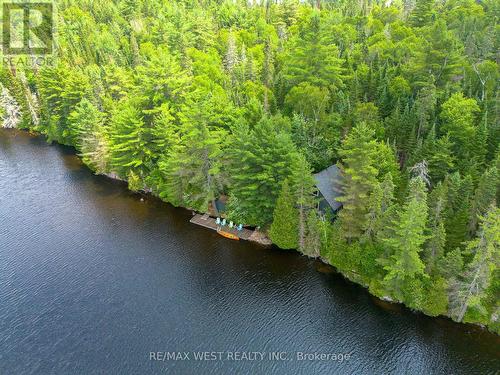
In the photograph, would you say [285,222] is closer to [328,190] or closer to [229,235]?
[328,190]

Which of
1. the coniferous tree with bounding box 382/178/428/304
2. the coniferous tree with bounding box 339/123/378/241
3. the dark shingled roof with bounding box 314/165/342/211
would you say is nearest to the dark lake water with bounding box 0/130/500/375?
the coniferous tree with bounding box 382/178/428/304

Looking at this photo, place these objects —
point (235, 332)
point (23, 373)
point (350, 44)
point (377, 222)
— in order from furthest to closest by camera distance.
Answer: point (350, 44)
point (377, 222)
point (235, 332)
point (23, 373)

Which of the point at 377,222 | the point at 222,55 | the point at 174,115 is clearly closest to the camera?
the point at 377,222

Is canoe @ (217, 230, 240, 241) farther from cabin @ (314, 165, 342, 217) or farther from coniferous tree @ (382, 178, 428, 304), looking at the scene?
coniferous tree @ (382, 178, 428, 304)

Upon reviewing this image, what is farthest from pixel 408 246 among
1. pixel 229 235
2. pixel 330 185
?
pixel 229 235

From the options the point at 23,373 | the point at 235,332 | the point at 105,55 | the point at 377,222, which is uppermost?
the point at 105,55

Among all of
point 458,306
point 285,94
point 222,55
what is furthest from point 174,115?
point 458,306

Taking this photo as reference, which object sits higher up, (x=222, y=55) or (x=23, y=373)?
(x=222, y=55)

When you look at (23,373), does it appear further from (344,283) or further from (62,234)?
(344,283)
